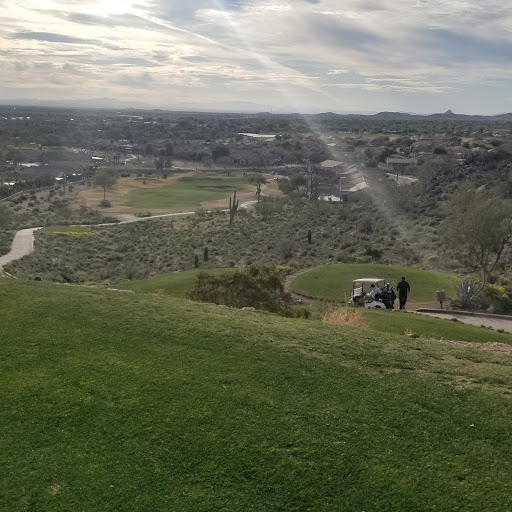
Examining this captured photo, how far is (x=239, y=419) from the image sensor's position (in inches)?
325

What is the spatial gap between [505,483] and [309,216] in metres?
53.9

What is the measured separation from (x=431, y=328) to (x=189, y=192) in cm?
7860

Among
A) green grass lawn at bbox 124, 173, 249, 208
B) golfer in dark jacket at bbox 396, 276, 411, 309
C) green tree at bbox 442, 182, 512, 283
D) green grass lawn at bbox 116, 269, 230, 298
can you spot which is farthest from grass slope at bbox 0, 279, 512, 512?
green grass lawn at bbox 124, 173, 249, 208

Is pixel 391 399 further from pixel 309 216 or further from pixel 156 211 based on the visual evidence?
pixel 156 211

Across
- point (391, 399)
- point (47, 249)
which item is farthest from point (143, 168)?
point (391, 399)

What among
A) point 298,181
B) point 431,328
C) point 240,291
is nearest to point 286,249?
point 240,291

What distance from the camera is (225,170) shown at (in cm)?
12250

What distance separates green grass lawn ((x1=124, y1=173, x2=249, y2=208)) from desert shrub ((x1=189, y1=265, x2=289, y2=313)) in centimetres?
6030

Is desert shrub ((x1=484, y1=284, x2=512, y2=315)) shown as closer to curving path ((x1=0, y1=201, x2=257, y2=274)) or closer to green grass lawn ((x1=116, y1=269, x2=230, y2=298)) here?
green grass lawn ((x1=116, y1=269, x2=230, y2=298))

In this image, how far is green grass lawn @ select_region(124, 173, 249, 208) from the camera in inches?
3221

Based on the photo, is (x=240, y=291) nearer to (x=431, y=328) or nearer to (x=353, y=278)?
(x=431, y=328)

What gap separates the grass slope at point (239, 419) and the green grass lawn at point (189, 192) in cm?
6935

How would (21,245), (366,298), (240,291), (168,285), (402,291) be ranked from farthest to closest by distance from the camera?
(21,245)
(168,285)
(366,298)
(402,291)
(240,291)

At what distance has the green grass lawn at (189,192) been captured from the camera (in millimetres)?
81812
